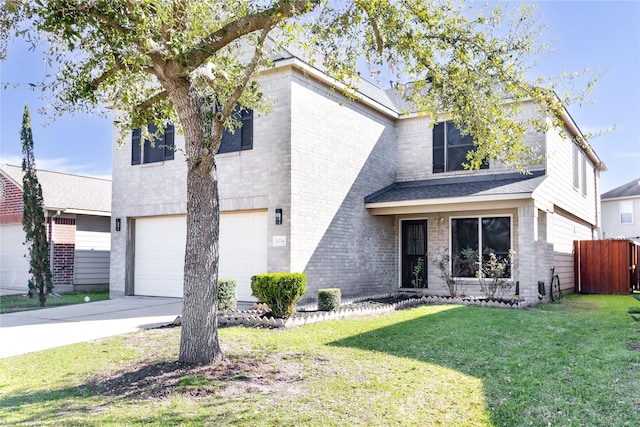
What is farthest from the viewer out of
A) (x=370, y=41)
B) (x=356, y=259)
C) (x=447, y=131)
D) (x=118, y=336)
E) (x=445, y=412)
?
(x=447, y=131)

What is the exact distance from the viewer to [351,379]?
17.8 feet

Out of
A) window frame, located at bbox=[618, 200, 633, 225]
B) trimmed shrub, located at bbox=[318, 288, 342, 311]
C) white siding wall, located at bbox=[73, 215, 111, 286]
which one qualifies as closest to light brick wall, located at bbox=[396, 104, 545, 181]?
trimmed shrub, located at bbox=[318, 288, 342, 311]

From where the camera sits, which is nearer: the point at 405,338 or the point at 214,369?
the point at 214,369

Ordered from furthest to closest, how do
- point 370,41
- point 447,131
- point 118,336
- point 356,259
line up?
1. point 447,131
2. point 356,259
3. point 118,336
4. point 370,41

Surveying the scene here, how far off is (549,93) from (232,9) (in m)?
4.70

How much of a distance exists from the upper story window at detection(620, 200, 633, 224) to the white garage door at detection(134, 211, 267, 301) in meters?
27.4

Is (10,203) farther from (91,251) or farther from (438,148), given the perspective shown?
(438,148)

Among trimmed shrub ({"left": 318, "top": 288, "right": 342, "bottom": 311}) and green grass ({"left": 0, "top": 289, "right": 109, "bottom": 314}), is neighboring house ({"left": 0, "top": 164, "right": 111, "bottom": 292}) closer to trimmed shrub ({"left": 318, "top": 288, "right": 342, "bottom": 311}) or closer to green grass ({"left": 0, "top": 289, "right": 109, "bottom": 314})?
green grass ({"left": 0, "top": 289, "right": 109, "bottom": 314})

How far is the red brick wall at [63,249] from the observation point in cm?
1620

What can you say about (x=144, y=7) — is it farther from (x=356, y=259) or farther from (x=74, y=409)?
(x=356, y=259)

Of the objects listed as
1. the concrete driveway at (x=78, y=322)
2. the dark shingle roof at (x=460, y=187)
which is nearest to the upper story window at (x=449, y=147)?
the dark shingle roof at (x=460, y=187)

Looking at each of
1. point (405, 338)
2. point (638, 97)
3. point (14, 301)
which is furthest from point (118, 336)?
point (638, 97)

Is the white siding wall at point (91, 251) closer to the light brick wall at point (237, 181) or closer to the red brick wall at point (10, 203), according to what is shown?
the red brick wall at point (10, 203)

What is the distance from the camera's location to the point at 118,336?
812 centimetres
